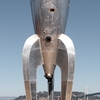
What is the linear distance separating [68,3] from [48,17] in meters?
2.11

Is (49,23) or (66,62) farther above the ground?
(49,23)

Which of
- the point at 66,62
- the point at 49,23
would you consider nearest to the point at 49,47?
the point at 66,62

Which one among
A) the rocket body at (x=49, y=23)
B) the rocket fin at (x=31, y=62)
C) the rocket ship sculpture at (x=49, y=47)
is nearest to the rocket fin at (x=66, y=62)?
the rocket ship sculpture at (x=49, y=47)

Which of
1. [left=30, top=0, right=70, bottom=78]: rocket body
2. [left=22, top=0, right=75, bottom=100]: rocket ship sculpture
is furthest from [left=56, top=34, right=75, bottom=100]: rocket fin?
[left=30, top=0, right=70, bottom=78]: rocket body

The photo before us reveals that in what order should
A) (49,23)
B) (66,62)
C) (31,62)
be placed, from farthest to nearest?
(31,62) < (66,62) < (49,23)

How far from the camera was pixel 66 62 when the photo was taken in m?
18.3

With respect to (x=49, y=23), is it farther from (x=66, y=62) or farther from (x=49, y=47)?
(x=66, y=62)

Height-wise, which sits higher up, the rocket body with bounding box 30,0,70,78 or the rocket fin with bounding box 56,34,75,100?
the rocket body with bounding box 30,0,70,78

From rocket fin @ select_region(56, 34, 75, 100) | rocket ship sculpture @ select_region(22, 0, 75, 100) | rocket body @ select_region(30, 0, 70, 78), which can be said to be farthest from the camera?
rocket fin @ select_region(56, 34, 75, 100)

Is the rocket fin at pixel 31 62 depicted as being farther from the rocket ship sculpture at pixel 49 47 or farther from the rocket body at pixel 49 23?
the rocket body at pixel 49 23

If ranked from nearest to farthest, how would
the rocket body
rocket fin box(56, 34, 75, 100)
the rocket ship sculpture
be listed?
1. the rocket body
2. the rocket ship sculpture
3. rocket fin box(56, 34, 75, 100)

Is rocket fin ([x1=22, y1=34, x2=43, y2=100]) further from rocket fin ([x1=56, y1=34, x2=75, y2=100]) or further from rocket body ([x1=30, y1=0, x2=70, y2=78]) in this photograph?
rocket fin ([x1=56, y1=34, x2=75, y2=100])

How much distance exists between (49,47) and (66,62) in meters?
1.63

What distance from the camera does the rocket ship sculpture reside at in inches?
701
